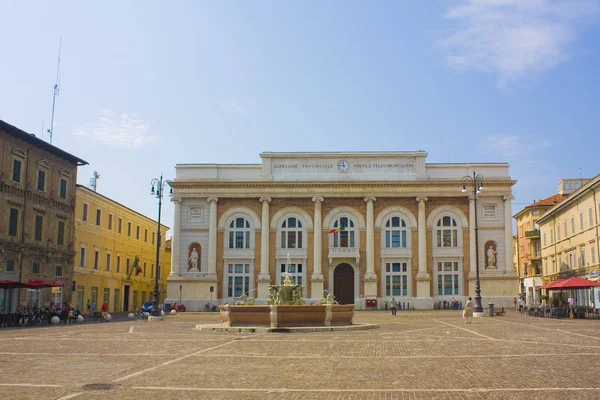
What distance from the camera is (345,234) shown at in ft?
196

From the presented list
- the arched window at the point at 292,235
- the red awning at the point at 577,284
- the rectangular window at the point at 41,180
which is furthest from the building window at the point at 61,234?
the red awning at the point at 577,284

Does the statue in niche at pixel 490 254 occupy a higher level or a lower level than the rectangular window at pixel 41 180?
lower

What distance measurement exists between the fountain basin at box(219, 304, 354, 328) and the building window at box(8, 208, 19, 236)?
1898cm

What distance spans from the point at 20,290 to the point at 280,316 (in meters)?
21.5

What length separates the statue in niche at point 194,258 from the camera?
2340 inches

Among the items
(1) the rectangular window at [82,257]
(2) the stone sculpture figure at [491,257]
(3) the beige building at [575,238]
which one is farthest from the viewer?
(2) the stone sculpture figure at [491,257]

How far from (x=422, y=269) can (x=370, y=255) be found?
16.0 feet

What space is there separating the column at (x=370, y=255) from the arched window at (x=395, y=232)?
154cm

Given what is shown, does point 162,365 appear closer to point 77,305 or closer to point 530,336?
point 530,336

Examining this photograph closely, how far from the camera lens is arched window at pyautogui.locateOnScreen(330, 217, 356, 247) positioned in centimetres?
5953

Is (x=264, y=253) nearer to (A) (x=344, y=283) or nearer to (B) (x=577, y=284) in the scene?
(A) (x=344, y=283)

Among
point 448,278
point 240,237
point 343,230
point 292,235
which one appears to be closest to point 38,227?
point 240,237

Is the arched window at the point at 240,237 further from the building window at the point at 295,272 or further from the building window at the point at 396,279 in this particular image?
the building window at the point at 396,279

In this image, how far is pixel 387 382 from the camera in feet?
38.3
